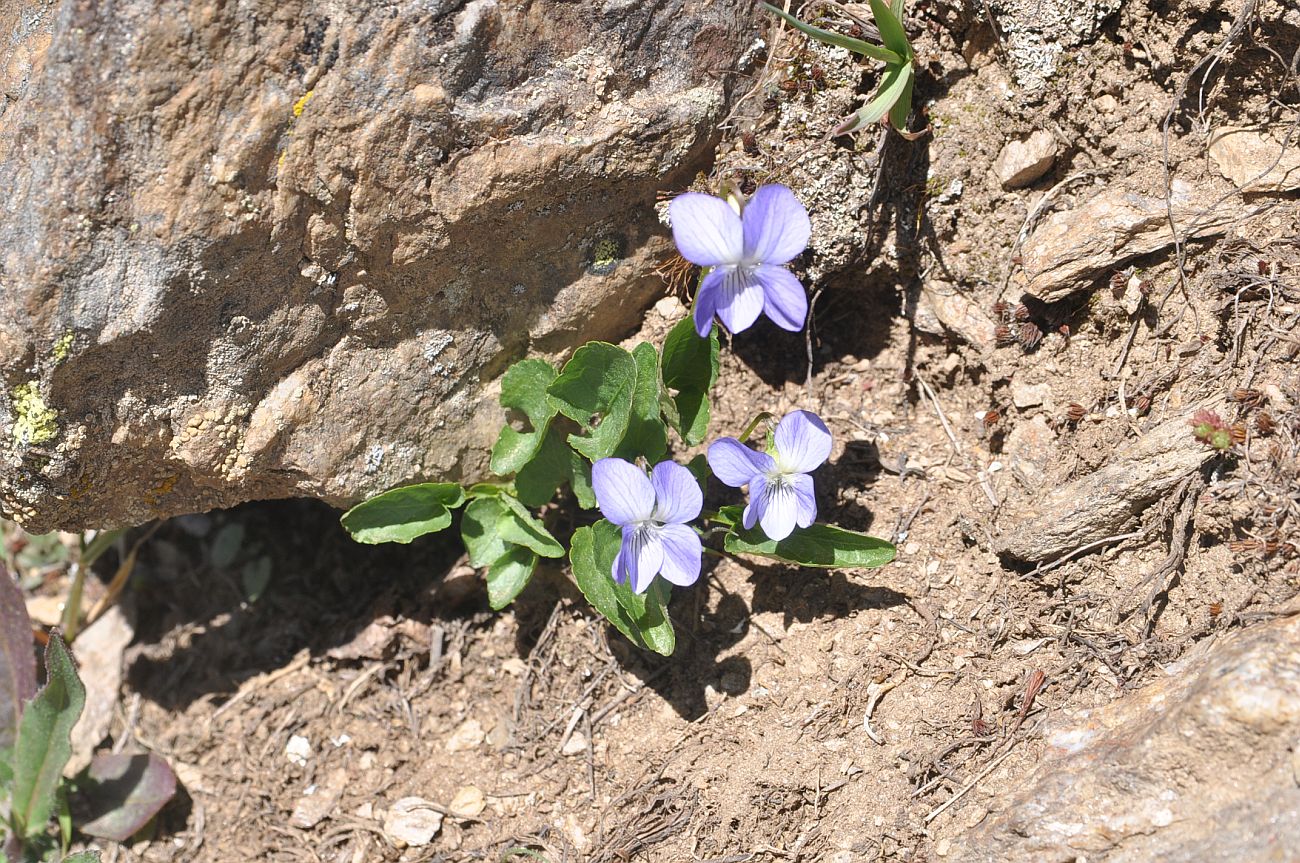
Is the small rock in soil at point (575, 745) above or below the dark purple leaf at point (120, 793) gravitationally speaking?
above

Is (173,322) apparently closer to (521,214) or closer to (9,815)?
(521,214)

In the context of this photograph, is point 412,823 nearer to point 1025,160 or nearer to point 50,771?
point 50,771

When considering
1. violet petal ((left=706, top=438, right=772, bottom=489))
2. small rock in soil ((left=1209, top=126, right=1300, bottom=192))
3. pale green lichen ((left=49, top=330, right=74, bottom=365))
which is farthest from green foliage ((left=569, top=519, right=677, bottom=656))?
small rock in soil ((left=1209, top=126, right=1300, bottom=192))

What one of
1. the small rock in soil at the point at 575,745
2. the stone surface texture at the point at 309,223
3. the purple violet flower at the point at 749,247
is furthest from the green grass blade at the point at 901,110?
the small rock in soil at the point at 575,745

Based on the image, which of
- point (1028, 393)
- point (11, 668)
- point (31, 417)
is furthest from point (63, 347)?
point (1028, 393)

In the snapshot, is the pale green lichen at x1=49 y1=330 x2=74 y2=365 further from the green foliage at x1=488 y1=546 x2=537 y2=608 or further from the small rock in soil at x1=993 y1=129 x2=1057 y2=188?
the small rock in soil at x1=993 y1=129 x2=1057 y2=188

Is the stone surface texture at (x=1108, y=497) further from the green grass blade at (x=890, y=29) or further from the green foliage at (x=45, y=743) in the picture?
the green foliage at (x=45, y=743)
